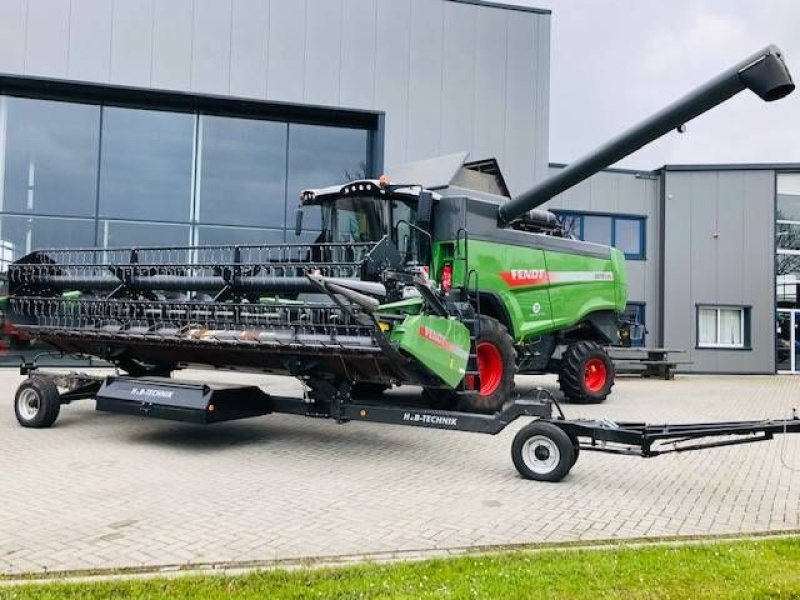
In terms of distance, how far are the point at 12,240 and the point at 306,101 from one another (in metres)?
8.00

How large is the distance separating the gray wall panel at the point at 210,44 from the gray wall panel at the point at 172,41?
17 centimetres

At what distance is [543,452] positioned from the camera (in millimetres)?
6465

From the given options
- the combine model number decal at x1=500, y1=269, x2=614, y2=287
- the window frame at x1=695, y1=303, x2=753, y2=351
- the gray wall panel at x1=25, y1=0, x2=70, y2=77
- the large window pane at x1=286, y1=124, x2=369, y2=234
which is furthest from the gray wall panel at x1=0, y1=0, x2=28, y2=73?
the window frame at x1=695, y1=303, x2=753, y2=351

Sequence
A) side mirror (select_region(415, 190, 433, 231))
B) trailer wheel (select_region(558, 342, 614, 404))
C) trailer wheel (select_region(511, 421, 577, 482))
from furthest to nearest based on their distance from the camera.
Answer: trailer wheel (select_region(558, 342, 614, 404)) → side mirror (select_region(415, 190, 433, 231)) → trailer wheel (select_region(511, 421, 577, 482))

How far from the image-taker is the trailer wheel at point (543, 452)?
6281 mm

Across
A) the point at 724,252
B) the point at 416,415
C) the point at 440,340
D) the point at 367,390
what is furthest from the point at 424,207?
the point at 724,252

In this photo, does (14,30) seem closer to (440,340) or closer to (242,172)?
(242,172)

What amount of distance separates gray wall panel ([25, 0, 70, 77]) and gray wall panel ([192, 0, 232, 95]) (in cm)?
301

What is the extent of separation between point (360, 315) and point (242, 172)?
12.9m


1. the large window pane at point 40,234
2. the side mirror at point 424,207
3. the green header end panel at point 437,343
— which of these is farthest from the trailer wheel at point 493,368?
the large window pane at point 40,234

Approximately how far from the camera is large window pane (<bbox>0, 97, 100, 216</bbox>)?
55.8 feet

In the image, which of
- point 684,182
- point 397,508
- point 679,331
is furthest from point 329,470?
point 684,182

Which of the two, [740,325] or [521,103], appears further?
[740,325]

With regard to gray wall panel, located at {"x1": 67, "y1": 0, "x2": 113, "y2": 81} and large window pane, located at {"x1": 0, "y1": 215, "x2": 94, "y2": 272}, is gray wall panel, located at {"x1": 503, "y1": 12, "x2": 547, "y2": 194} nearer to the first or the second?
gray wall panel, located at {"x1": 67, "y1": 0, "x2": 113, "y2": 81}
